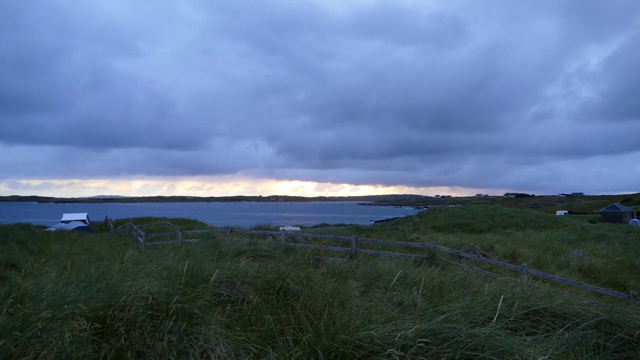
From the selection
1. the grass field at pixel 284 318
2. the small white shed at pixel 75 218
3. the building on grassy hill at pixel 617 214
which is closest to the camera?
the grass field at pixel 284 318

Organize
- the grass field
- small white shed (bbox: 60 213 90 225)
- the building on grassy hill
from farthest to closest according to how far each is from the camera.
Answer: small white shed (bbox: 60 213 90 225) → the building on grassy hill → the grass field

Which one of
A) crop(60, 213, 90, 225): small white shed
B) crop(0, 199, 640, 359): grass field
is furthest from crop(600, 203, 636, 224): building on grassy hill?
crop(60, 213, 90, 225): small white shed

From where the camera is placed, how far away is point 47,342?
3.80 meters

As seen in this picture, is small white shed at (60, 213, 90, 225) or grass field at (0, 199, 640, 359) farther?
small white shed at (60, 213, 90, 225)

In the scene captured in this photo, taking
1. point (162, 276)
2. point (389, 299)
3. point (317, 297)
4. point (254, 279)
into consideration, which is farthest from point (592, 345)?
point (162, 276)

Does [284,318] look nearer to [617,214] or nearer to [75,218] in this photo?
[617,214]

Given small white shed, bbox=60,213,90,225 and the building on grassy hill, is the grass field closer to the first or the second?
the building on grassy hill

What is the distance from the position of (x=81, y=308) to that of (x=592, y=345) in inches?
199

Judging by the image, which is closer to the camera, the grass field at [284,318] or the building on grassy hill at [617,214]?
the grass field at [284,318]

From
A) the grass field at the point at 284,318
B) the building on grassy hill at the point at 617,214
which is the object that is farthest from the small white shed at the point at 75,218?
the building on grassy hill at the point at 617,214

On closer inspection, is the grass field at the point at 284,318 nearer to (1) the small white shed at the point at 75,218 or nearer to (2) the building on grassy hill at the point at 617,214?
(2) the building on grassy hill at the point at 617,214

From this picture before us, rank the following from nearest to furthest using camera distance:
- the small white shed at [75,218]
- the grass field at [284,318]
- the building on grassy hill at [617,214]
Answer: the grass field at [284,318]
the building on grassy hill at [617,214]
the small white shed at [75,218]

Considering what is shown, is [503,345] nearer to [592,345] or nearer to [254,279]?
[592,345]

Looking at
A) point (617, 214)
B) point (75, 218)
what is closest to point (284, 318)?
point (617, 214)
